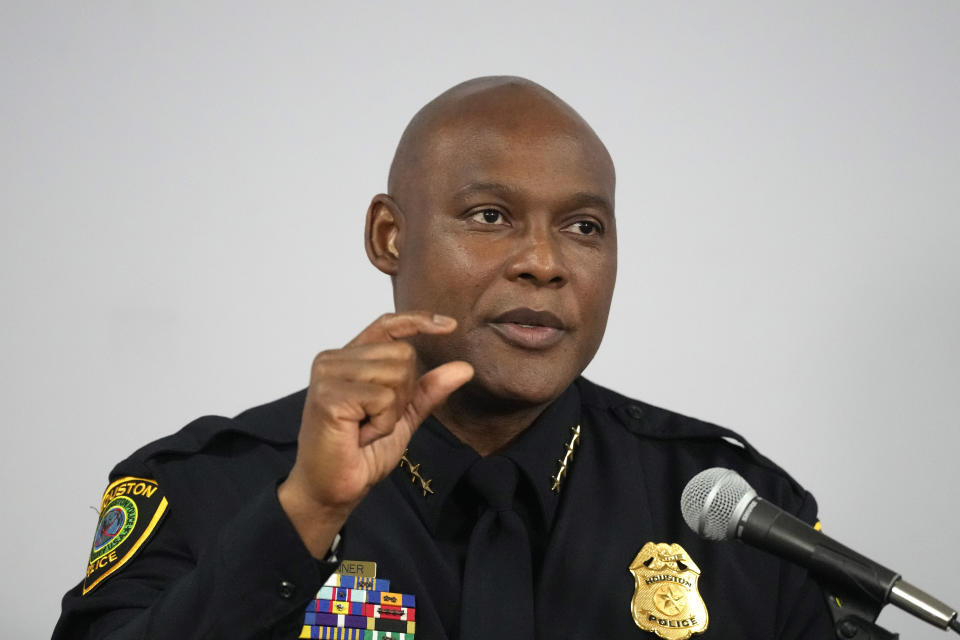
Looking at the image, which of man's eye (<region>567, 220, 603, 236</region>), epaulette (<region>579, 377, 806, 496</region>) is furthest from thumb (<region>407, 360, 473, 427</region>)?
epaulette (<region>579, 377, 806, 496</region>)

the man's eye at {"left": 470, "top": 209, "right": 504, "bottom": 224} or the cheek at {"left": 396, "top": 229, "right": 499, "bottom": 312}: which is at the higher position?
the man's eye at {"left": 470, "top": 209, "right": 504, "bottom": 224}

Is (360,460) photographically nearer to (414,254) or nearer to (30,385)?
(414,254)

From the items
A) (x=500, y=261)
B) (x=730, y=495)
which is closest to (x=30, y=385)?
(x=500, y=261)

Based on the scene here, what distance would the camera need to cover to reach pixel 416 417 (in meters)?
1.58

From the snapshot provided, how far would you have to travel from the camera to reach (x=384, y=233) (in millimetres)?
2121

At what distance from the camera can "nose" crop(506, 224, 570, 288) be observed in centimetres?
188

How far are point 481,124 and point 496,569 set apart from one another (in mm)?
721

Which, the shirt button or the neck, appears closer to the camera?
the shirt button

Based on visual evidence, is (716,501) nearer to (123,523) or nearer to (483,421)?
(483,421)

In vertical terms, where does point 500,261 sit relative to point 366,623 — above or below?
above

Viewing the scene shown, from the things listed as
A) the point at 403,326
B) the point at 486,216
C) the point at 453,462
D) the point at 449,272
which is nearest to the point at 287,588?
the point at 403,326

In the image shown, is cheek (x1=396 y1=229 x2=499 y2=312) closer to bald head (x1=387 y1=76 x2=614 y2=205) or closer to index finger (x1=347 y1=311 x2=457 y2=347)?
bald head (x1=387 y1=76 x2=614 y2=205)

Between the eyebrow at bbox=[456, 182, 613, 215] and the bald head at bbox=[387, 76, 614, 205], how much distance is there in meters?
0.07

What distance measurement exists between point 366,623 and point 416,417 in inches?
18.7
